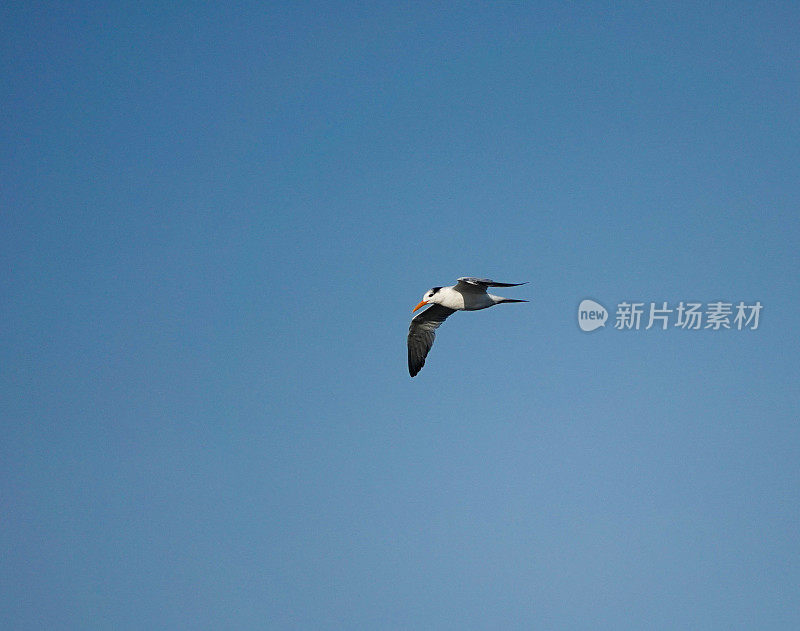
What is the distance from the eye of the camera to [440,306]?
25766 millimetres

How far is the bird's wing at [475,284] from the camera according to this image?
21.3 m

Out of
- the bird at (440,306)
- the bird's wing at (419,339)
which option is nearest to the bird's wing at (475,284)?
the bird at (440,306)

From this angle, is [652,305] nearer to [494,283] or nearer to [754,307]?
[754,307]

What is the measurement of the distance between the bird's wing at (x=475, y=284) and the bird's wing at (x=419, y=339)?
338cm

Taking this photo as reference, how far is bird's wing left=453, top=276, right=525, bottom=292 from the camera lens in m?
21.3

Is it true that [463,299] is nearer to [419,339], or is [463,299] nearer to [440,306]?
[440,306]

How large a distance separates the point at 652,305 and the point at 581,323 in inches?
154

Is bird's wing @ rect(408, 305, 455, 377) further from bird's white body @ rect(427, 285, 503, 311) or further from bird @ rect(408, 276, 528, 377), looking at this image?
bird's white body @ rect(427, 285, 503, 311)

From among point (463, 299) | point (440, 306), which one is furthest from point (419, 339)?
point (463, 299)

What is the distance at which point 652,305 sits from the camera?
28516mm

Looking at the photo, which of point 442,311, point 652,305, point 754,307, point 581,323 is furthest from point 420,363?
point 754,307

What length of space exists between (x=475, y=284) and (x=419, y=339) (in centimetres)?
572

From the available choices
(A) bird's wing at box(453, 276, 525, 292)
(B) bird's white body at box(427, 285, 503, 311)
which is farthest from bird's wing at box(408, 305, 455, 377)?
(A) bird's wing at box(453, 276, 525, 292)

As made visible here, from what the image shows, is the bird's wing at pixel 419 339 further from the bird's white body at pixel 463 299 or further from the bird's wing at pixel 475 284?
the bird's wing at pixel 475 284
